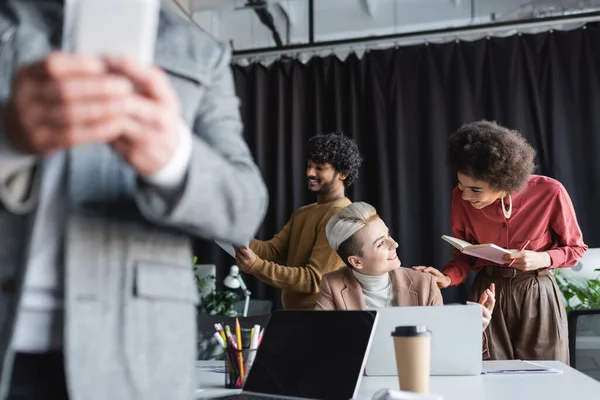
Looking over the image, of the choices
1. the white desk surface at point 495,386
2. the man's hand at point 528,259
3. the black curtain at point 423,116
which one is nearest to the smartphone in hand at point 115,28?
the white desk surface at point 495,386

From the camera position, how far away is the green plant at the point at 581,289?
322cm

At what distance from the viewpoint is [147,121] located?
0.49 m

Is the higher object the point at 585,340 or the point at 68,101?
the point at 68,101

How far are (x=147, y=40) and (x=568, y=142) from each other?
4.07m

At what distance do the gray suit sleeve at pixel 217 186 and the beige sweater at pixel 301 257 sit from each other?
210cm

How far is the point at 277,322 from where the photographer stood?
4.48 feet

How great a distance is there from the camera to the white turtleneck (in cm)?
207

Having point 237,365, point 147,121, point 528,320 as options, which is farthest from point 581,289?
point 147,121

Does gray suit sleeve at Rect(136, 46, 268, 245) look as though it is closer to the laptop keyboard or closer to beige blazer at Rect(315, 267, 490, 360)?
the laptop keyboard

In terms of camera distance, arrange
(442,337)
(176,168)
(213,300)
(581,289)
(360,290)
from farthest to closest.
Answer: (213,300) < (581,289) < (360,290) < (442,337) < (176,168)

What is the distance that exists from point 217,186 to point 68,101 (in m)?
0.17

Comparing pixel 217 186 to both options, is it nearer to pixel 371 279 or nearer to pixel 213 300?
pixel 371 279

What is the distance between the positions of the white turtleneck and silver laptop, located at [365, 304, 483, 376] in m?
0.50

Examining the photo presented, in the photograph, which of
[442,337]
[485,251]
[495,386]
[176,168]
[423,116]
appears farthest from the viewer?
[423,116]
